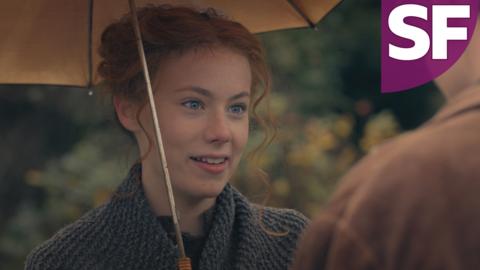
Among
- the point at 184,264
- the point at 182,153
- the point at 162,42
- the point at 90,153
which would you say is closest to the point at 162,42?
the point at 162,42

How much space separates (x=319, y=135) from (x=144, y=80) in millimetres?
3515

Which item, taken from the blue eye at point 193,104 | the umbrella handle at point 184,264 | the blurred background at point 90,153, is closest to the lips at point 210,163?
the blue eye at point 193,104

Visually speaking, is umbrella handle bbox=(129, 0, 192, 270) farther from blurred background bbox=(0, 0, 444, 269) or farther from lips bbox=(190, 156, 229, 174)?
blurred background bbox=(0, 0, 444, 269)

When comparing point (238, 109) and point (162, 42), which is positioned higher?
point (162, 42)

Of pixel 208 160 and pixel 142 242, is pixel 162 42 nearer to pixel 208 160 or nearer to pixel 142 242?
pixel 208 160

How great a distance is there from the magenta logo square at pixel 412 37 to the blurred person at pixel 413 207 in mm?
570

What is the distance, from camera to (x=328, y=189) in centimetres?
626

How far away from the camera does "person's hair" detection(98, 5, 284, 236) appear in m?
2.94

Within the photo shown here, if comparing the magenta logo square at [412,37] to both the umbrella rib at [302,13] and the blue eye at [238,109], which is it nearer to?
the umbrella rib at [302,13]

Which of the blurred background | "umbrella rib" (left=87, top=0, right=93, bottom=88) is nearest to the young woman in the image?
"umbrella rib" (left=87, top=0, right=93, bottom=88)

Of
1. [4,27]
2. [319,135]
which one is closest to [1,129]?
[319,135]

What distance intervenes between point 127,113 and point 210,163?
298 mm

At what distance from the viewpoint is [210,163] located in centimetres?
285

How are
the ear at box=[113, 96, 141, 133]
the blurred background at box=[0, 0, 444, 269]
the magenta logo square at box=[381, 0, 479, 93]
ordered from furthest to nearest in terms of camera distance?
the blurred background at box=[0, 0, 444, 269] → the magenta logo square at box=[381, 0, 479, 93] → the ear at box=[113, 96, 141, 133]
